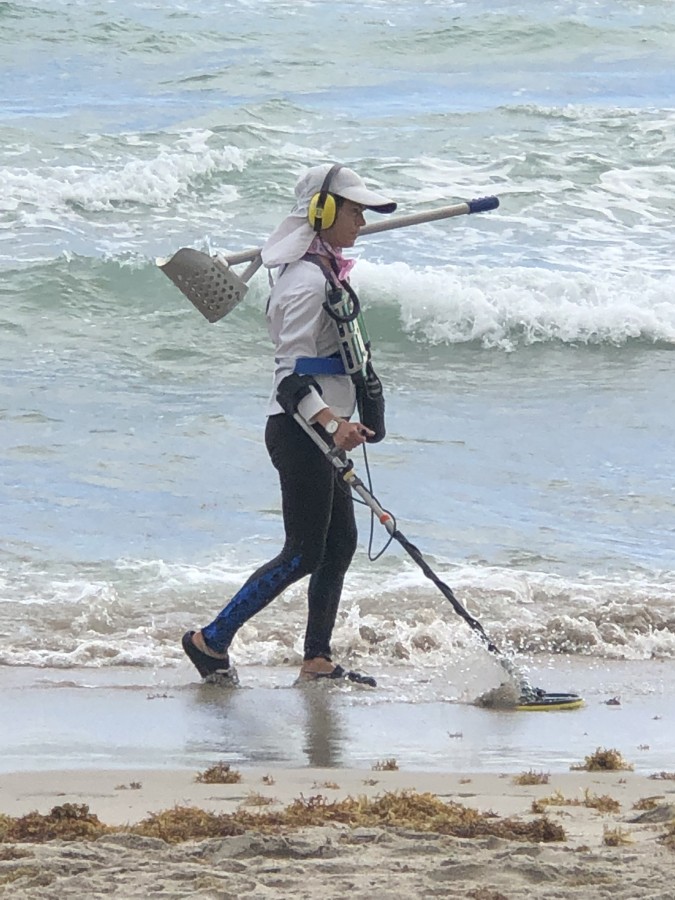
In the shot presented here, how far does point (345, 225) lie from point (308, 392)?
673 millimetres

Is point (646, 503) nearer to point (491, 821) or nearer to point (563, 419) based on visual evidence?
point (563, 419)

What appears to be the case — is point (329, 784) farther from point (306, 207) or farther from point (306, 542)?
point (306, 207)

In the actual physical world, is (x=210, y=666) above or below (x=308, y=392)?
below

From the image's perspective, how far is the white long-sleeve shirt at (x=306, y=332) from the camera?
5.89m

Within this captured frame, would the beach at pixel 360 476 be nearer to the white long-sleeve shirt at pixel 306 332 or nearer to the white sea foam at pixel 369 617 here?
the white sea foam at pixel 369 617

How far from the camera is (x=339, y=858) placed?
12.3ft

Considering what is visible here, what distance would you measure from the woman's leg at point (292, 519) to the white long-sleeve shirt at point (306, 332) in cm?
15

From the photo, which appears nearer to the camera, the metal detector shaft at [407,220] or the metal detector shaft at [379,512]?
the metal detector shaft at [379,512]

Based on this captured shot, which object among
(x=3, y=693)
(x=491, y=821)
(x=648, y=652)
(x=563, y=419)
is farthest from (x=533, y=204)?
(x=491, y=821)

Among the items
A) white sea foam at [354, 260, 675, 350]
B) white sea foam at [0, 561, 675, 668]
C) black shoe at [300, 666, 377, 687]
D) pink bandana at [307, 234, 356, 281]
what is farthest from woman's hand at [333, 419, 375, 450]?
white sea foam at [354, 260, 675, 350]

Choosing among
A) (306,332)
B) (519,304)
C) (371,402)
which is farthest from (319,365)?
(519,304)

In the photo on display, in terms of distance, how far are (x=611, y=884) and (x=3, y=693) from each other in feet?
11.1

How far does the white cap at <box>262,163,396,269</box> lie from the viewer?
5.93 meters

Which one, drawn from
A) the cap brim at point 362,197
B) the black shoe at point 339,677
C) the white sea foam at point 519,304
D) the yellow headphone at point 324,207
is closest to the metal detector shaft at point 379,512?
the black shoe at point 339,677
